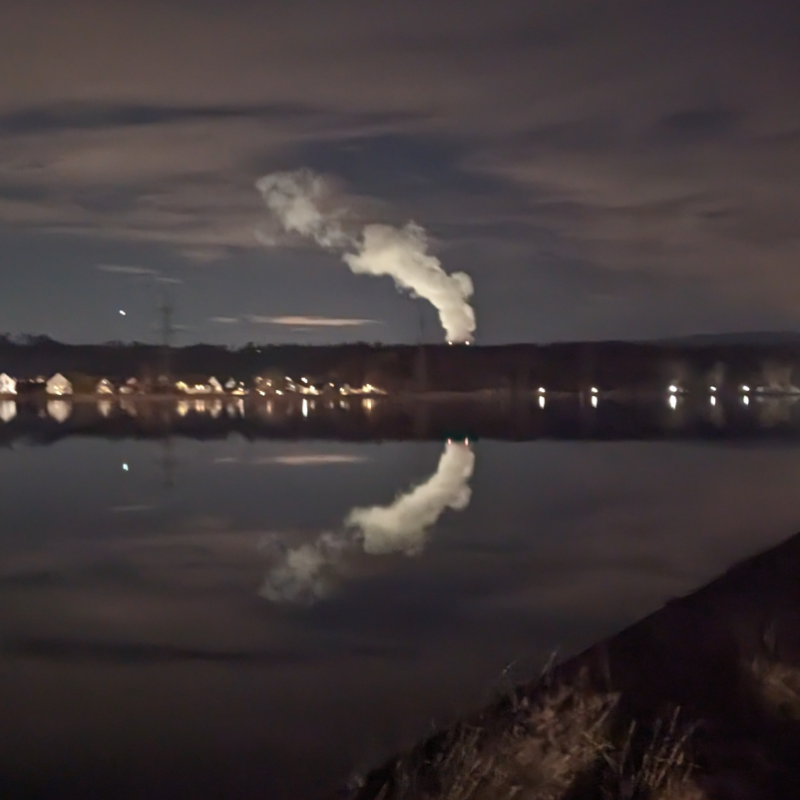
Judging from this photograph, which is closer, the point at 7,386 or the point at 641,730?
the point at 641,730

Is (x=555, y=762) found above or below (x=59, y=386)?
below

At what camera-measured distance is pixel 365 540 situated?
16.6m

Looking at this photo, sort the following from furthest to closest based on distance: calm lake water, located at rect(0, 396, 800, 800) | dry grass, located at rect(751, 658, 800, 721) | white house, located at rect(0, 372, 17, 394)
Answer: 1. white house, located at rect(0, 372, 17, 394)
2. calm lake water, located at rect(0, 396, 800, 800)
3. dry grass, located at rect(751, 658, 800, 721)

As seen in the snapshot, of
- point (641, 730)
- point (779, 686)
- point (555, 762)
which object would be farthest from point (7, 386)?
point (555, 762)

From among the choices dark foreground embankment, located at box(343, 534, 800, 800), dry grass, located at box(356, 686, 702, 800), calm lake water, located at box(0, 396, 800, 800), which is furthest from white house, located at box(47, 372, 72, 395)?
dry grass, located at box(356, 686, 702, 800)

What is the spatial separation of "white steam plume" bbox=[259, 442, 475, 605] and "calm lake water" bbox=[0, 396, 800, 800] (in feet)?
0.21

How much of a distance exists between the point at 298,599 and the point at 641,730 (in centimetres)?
604

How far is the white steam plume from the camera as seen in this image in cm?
1334

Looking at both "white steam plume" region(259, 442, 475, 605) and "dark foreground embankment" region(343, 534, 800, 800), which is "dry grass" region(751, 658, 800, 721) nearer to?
"dark foreground embankment" region(343, 534, 800, 800)

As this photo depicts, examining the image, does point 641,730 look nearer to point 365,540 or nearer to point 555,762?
point 555,762

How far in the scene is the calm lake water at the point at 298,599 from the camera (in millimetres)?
8203

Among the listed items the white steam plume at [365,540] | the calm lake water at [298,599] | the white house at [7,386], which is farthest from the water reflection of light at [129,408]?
the white steam plume at [365,540]

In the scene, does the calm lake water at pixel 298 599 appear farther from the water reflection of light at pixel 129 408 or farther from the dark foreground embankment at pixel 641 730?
the water reflection of light at pixel 129 408

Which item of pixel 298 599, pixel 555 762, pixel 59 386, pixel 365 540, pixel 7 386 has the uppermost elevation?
pixel 7 386
